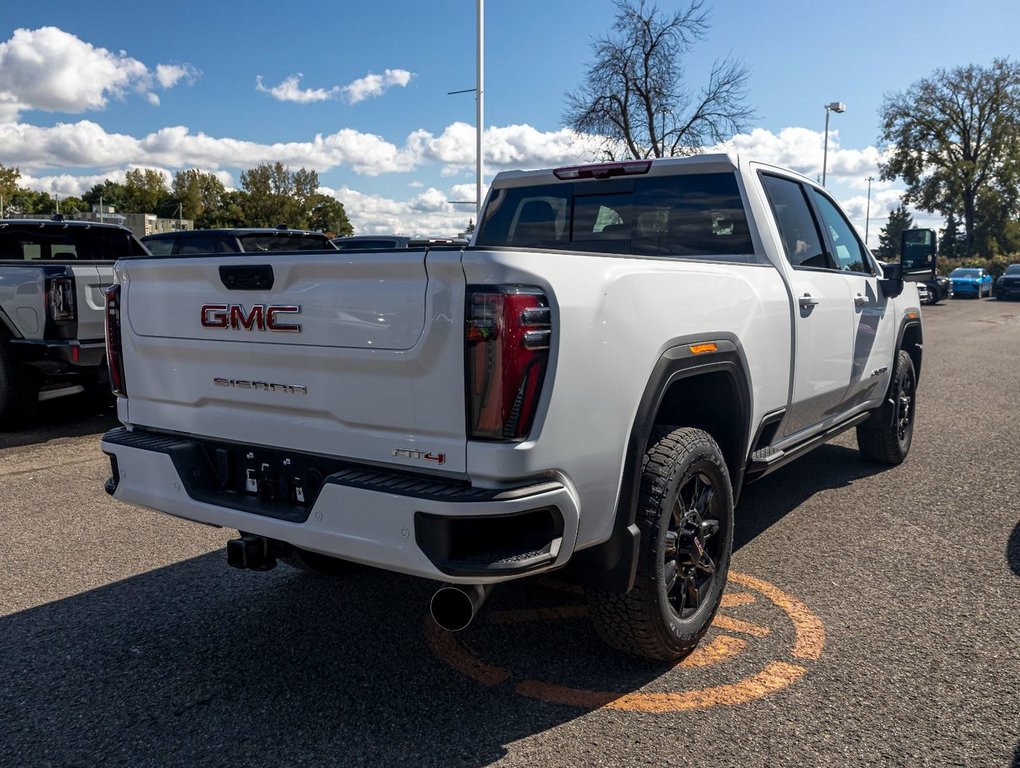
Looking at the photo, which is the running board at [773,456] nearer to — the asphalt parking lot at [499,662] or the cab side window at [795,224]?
the asphalt parking lot at [499,662]

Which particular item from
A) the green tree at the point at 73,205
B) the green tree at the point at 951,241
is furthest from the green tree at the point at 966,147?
the green tree at the point at 73,205

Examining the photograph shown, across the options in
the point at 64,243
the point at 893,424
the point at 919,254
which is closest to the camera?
the point at 919,254

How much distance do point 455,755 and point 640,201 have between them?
294cm

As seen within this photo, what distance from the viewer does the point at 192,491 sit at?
10.3 ft

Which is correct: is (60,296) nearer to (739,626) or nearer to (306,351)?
(306,351)

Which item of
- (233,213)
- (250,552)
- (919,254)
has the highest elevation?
(233,213)

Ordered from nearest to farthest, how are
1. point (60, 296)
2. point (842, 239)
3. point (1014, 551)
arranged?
1. point (1014, 551)
2. point (842, 239)
3. point (60, 296)

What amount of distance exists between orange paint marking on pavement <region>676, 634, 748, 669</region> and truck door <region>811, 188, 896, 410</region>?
220 cm

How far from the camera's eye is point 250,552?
3.05 meters

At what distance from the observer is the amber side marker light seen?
3164 mm

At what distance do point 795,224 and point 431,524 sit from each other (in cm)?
309

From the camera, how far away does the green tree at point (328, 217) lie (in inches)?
3228

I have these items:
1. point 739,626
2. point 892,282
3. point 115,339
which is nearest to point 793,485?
point 892,282

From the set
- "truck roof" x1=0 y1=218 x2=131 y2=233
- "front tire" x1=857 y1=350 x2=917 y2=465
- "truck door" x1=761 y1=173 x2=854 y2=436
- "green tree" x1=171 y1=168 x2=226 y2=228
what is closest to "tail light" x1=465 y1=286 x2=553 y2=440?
"truck door" x1=761 y1=173 x2=854 y2=436
